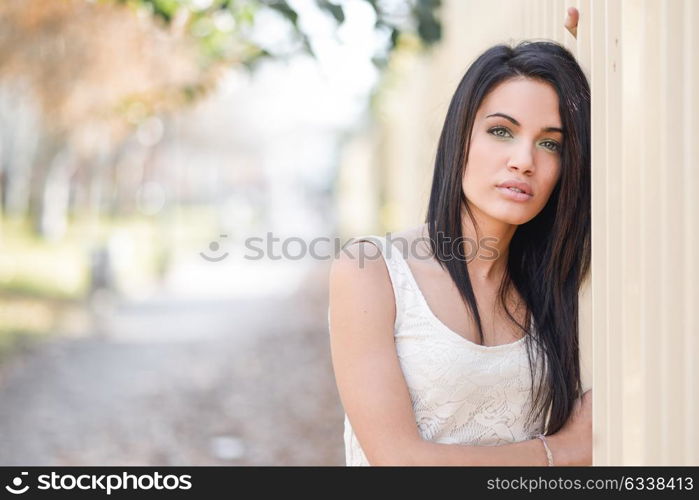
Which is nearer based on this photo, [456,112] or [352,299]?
[352,299]

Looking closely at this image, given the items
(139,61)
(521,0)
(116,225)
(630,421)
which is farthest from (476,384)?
(116,225)

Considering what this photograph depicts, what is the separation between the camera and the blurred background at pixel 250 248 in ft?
4.83

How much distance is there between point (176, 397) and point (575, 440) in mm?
7393

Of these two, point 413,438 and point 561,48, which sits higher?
point 561,48

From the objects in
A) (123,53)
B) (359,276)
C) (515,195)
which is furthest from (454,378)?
(123,53)

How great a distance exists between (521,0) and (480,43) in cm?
138

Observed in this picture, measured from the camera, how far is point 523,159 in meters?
2.07

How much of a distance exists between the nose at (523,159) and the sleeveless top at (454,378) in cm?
36

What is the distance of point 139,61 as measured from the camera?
13.7m

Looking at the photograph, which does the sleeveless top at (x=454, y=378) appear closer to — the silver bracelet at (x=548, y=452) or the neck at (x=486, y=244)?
the silver bracelet at (x=548, y=452)

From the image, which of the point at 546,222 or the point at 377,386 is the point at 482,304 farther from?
the point at 377,386
